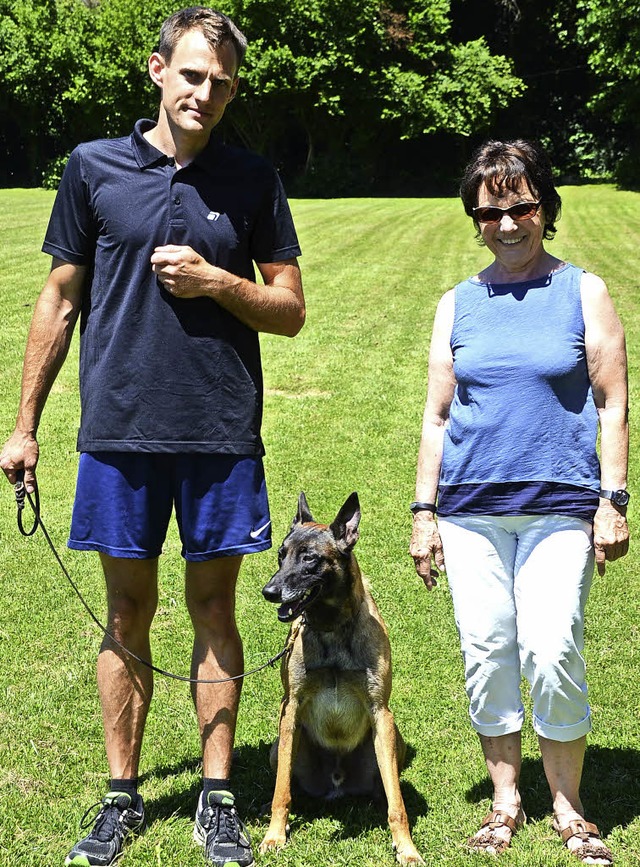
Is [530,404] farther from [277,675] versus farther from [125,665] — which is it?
[277,675]

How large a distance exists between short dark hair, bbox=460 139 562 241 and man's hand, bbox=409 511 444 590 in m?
1.05

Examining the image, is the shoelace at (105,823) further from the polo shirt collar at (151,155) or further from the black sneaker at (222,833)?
the polo shirt collar at (151,155)

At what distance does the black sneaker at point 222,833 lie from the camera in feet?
10.6

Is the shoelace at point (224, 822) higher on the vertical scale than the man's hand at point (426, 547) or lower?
lower

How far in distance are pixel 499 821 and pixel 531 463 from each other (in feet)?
4.34

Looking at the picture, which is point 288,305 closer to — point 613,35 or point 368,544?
point 368,544

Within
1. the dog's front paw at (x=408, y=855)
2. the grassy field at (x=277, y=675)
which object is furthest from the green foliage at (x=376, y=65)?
the dog's front paw at (x=408, y=855)

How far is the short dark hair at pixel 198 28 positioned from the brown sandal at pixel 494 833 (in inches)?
112

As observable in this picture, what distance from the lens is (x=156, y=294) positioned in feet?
10.1

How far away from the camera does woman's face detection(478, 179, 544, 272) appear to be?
3096 mm

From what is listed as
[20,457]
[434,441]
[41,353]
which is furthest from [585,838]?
[41,353]

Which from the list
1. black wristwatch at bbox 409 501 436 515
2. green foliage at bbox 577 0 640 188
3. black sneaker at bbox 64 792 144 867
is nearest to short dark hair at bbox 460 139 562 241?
black wristwatch at bbox 409 501 436 515

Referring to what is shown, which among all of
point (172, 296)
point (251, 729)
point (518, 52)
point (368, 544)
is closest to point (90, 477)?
point (172, 296)

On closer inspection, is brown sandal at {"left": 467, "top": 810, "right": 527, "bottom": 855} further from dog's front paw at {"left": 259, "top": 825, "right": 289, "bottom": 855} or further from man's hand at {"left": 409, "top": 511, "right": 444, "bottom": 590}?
man's hand at {"left": 409, "top": 511, "right": 444, "bottom": 590}
